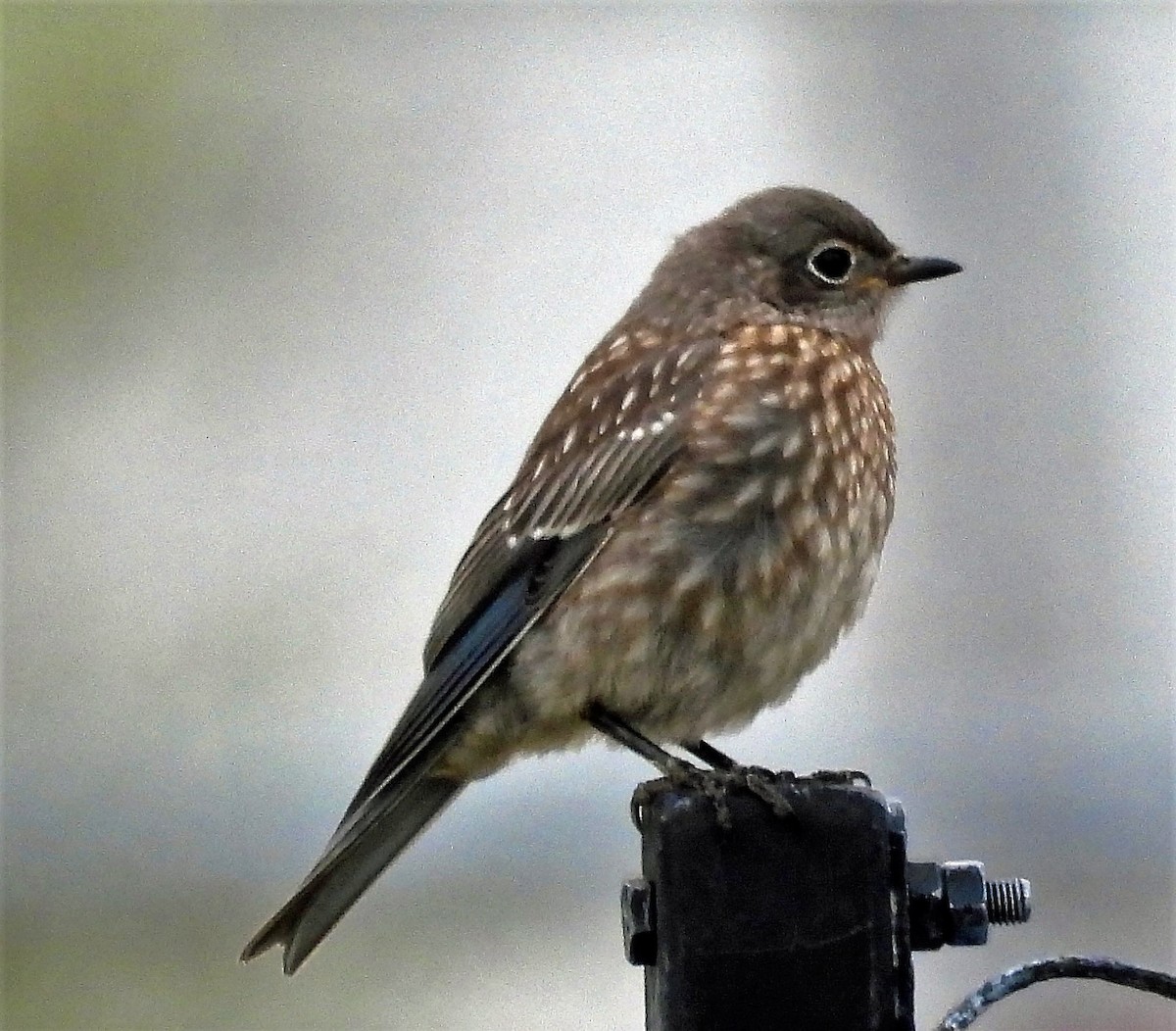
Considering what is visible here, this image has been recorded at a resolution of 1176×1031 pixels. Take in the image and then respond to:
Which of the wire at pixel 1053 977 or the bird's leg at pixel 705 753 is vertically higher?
the bird's leg at pixel 705 753

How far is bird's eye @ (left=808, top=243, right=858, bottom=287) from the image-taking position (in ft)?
13.9

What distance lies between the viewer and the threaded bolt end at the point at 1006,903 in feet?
7.95

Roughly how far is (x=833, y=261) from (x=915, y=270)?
17 centimetres

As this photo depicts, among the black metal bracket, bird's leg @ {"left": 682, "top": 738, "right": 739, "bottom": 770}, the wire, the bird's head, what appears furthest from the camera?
the bird's head

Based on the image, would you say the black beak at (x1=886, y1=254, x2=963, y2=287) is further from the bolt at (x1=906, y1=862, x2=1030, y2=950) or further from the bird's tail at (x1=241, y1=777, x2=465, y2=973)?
the bolt at (x1=906, y1=862, x2=1030, y2=950)

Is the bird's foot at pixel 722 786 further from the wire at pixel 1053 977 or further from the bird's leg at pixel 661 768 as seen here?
the wire at pixel 1053 977

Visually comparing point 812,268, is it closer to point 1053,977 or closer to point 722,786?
point 722,786

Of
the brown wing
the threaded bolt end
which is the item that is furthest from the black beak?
the threaded bolt end

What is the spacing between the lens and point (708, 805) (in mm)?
2355

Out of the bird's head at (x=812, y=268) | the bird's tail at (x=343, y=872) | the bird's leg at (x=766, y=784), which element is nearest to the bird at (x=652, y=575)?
the bird's tail at (x=343, y=872)

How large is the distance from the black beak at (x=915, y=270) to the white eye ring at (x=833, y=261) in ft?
0.27

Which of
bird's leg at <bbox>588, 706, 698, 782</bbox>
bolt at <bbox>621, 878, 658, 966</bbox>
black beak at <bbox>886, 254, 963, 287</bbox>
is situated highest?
black beak at <bbox>886, 254, 963, 287</bbox>

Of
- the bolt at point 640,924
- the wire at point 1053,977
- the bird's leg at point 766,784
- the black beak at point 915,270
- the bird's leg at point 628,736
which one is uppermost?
the black beak at point 915,270

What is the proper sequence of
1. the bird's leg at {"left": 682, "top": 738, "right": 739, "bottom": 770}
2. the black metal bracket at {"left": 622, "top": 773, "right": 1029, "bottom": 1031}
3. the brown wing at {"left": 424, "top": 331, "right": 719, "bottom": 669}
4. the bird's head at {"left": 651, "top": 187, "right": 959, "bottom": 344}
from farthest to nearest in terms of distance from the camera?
the bird's head at {"left": 651, "top": 187, "right": 959, "bottom": 344} < the bird's leg at {"left": 682, "top": 738, "right": 739, "bottom": 770} < the brown wing at {"left": 424, "top": 331, "right": 719, "bottom": 669} < the black metal bracket at {"left": 622, "top": 773, "right": 1029, "bottom": 1031}
